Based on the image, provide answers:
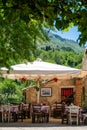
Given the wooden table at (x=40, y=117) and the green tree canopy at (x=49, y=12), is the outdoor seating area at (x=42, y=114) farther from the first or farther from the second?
the green tree canopy at (x=49, y=12)

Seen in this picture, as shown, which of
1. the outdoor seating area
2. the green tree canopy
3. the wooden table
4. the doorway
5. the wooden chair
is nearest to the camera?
the green tree canopy

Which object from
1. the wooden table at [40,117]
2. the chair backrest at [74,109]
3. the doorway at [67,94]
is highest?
the doorway at [67,94]

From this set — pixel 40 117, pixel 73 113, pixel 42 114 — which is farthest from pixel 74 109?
pixel 40 117

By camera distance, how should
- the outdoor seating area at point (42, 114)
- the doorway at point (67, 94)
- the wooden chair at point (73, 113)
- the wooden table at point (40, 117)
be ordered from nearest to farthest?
the wooden chair at point (73, 113), the outdoor seating area at point (42, 114), the wooden table at point (40, 117), the doorway at point (67, 94)

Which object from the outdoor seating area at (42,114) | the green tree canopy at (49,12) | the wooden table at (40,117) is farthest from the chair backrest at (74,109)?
the green tree canopy at (49,12)

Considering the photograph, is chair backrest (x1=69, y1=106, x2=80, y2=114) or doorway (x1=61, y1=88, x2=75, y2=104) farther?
doorway (x1=61, y1=88, x2=75, y2=104)

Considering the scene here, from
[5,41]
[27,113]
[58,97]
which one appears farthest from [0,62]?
[58,97]

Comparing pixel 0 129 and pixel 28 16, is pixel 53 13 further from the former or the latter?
pixel 0 129

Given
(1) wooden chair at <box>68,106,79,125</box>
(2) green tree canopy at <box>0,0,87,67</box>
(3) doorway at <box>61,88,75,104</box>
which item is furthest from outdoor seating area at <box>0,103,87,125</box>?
(2) green tree canopy at <box>0,0,87,67</box>

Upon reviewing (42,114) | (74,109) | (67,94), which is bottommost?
(42,114)

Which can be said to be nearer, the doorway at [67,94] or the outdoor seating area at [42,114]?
the outdoor seating area at [42,114]

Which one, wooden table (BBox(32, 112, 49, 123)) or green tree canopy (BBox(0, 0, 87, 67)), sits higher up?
green tree canopy (BBox(0, 0, 87, 67))

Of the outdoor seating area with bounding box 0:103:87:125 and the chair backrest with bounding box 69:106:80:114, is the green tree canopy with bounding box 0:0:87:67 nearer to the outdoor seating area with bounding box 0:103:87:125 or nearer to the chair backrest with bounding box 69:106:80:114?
the chair backrest with bounding box 69:106:80:114

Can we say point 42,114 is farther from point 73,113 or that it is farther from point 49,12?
point 49,12
